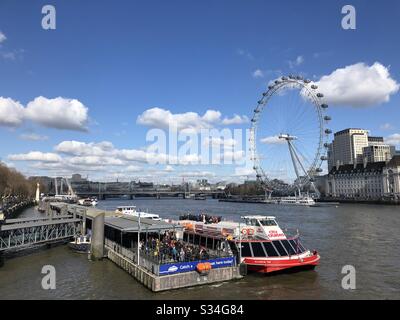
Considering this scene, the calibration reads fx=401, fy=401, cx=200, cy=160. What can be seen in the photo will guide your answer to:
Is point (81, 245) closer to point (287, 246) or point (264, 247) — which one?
point (264, 247)

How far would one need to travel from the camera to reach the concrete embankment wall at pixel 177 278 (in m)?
22.8

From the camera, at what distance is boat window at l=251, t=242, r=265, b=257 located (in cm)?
2788

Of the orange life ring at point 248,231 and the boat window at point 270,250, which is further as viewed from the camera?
the orange life ring at point 248,231

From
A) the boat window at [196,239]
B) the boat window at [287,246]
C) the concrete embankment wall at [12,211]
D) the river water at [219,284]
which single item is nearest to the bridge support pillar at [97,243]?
the river water at [219,284]

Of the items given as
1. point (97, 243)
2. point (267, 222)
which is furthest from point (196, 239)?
point (97, 243)

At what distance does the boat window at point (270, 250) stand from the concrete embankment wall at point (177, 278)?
2.91 metres

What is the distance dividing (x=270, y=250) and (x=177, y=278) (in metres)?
7.93

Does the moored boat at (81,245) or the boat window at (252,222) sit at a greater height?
the boat window at (252,222)

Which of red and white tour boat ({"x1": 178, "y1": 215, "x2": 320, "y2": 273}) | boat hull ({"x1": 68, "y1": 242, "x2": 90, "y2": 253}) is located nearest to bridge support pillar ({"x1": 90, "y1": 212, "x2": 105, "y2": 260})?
boat hull ({"x1": 68, "y1": 242, "x2": 90, "y2": 253})

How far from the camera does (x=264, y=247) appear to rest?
28.2 metres

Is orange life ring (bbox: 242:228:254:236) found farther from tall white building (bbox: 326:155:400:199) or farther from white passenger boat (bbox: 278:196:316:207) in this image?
tall white building (bbox: 326:155:400:199)

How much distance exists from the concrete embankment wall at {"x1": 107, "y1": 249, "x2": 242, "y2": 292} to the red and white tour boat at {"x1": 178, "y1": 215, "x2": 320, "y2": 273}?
2.07m

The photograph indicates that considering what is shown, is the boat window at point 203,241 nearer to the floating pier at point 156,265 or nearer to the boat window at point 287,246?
the floating pier at point 156,265

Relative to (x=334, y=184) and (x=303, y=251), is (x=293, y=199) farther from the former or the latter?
(x=303, y=251)
